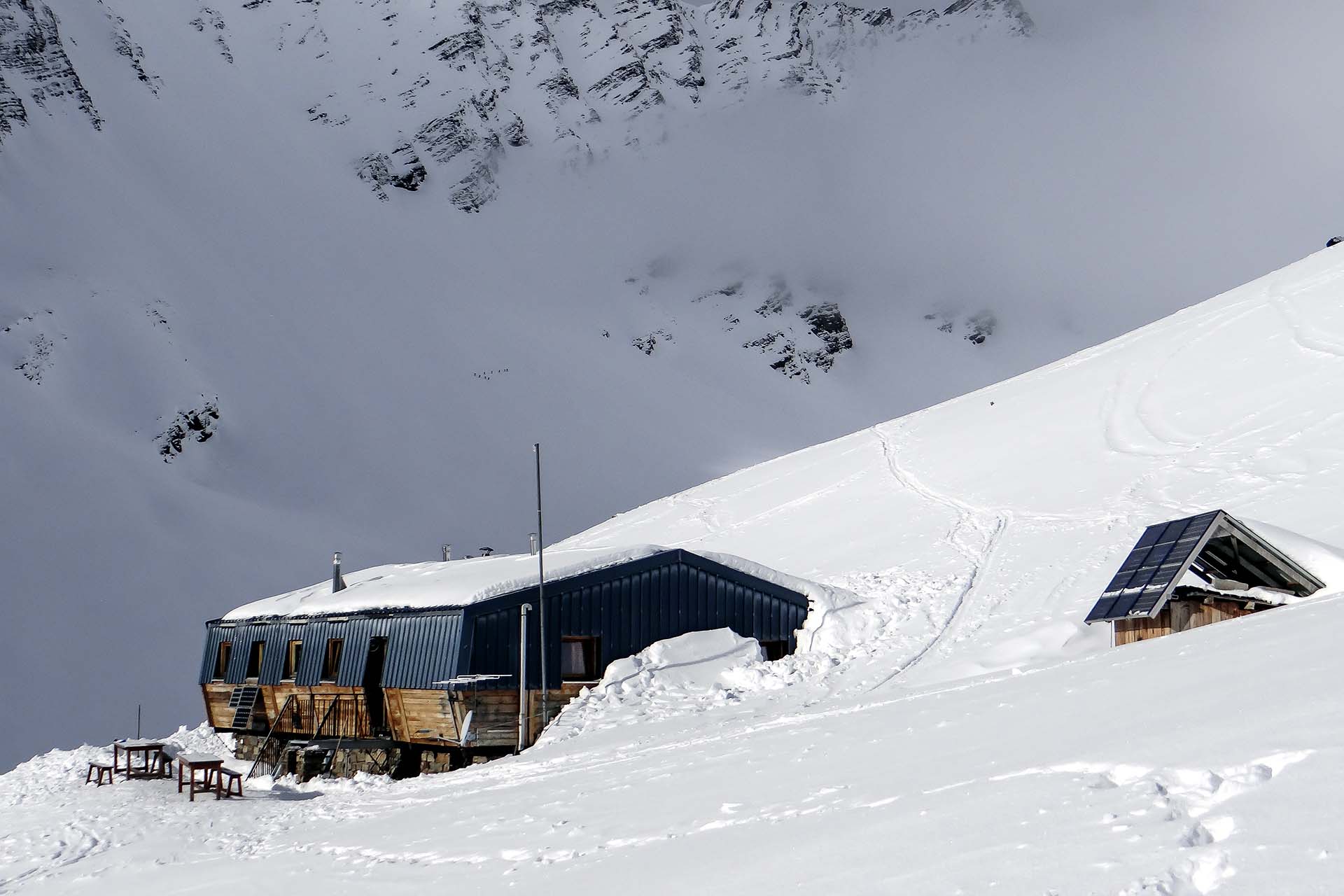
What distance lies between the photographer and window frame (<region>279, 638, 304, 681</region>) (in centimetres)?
2900

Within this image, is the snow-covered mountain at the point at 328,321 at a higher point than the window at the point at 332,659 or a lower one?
higher

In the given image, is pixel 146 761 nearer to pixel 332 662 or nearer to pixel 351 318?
pixel 332 662

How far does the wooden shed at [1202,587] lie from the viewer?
19.4 meters

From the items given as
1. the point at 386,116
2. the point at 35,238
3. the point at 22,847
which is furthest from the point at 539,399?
the point at 22,847

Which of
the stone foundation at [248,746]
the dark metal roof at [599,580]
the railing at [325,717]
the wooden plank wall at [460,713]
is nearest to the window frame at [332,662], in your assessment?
the railing at [325,717]

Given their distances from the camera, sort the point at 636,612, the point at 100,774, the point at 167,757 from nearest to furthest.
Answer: the point at 100,774 → the point at 167,757 → the point at 636,612

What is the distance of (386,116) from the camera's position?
162 metres

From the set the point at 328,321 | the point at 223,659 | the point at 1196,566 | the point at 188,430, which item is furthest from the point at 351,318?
the point at 1196,566

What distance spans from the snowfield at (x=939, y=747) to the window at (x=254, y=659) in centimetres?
415

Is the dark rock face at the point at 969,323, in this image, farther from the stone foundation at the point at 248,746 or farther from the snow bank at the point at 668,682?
the snow bank at the point at 668,682

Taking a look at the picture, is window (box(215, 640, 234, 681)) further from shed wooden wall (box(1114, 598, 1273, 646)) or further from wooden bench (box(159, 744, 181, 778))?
shed wooden wall (box(1114, 598, 1273, 646))

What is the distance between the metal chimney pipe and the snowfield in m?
0.90

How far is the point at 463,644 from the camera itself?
2383cm

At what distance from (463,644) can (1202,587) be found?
13.5 metres
